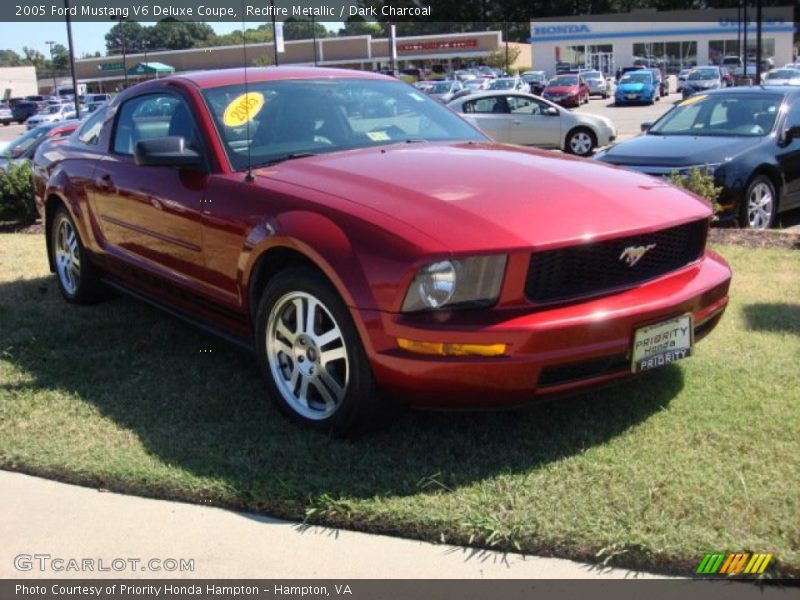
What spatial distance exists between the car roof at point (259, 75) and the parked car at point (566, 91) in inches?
1516

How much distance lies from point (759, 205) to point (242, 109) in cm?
585

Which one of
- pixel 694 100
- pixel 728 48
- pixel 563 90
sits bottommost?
pixel 694 100

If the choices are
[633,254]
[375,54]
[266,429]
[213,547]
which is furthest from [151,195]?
[375,54]

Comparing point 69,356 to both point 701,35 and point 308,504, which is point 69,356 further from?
point 701,35

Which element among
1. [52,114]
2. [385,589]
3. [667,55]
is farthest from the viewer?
[667,55]

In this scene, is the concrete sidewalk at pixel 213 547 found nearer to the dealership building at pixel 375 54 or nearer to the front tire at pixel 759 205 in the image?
the front tire at pixel 759 205

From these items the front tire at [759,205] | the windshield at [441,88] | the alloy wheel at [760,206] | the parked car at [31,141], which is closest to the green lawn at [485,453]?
the front tire at [759,205]

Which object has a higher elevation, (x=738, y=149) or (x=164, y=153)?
(x=164, y=153)

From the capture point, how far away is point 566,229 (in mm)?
3352

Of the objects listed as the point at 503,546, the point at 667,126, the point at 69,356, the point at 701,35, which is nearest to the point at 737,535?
the point at 503,546

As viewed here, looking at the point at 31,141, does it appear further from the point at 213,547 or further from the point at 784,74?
the point at 784,74

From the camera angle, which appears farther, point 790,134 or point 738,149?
point 790,134

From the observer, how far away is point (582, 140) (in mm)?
18656

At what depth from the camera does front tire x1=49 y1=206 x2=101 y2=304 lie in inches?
236
